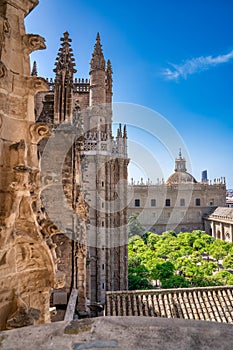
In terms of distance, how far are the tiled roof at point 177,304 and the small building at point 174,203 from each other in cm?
3107

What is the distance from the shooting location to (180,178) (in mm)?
43188

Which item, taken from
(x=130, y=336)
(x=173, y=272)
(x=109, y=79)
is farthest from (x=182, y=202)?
(x=130, y=336)

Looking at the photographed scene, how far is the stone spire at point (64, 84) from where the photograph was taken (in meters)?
6.01

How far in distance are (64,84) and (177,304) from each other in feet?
21.3

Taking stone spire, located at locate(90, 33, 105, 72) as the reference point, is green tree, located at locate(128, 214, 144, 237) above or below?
below

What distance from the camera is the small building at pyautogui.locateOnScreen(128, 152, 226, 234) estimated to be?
39312 millimetres

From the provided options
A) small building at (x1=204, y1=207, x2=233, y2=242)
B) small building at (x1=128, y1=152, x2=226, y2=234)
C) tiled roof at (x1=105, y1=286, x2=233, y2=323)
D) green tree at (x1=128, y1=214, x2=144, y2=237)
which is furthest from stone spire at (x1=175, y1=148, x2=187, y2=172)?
tiled roof at (x1=105, y1=286, x2=233, y2=323)

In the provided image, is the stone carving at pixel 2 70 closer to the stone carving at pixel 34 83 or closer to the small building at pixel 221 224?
the stone carving at pixel 34 83

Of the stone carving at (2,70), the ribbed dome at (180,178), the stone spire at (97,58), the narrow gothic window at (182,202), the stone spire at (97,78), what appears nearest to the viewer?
the stone carving at (2,70)

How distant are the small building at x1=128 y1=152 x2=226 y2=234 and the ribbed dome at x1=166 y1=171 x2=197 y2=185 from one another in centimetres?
128

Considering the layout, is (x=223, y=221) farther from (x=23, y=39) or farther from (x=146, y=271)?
(x=23, y=39)

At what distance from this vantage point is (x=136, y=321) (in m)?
1.47

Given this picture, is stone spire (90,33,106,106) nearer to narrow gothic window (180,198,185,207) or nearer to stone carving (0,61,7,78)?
stone carving (0,61,7,78)

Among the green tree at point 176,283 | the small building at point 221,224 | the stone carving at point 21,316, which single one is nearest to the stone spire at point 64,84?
the stone carving at point 21,316
